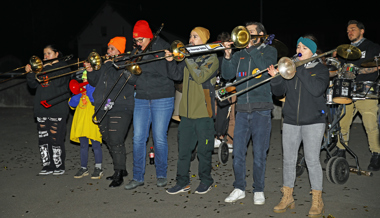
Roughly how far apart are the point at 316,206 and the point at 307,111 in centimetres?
115

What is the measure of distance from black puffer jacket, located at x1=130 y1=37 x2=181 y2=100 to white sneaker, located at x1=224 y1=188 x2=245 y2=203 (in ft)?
5.62

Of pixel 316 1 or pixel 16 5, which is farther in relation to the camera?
pixel 16 5

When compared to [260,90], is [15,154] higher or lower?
lower

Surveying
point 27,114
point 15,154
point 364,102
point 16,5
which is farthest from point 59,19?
point 364,102

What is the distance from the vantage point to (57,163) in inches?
271

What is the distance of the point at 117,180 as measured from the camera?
623 centimetres

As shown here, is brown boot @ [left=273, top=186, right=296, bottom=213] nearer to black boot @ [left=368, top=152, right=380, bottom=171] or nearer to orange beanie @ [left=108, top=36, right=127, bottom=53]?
black boot @ [left=368, top=152, right=380, bottom=171]

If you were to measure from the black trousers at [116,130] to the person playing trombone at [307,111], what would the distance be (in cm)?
246

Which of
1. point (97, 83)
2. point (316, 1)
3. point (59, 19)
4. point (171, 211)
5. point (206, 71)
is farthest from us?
point (59, 19)

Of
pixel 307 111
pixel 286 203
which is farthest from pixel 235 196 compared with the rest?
pixel 307 111

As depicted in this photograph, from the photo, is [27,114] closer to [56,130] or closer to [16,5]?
[56,130]

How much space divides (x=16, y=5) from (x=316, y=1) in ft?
100

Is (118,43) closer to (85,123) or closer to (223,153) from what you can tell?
(85,123)

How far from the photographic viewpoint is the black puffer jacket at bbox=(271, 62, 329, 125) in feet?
15.5
